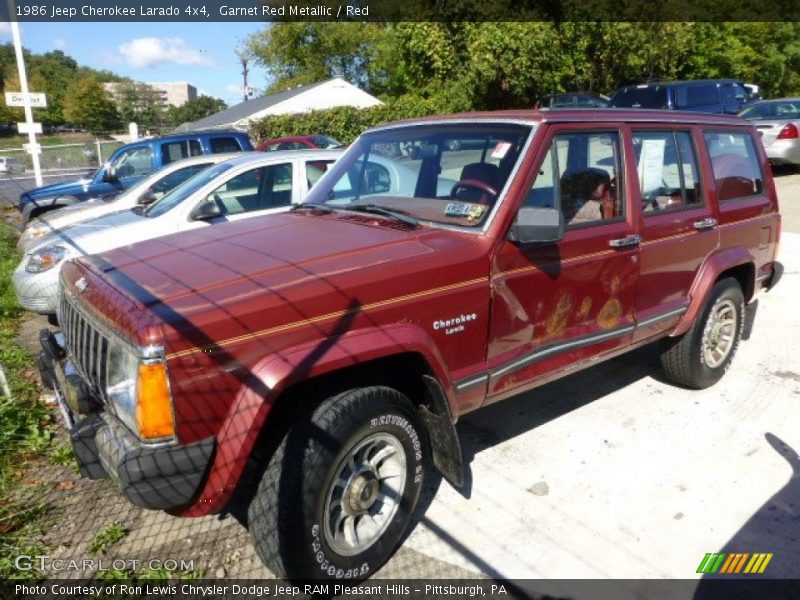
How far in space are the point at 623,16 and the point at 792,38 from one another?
1274cm

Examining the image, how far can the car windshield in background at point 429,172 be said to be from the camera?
3162 mm

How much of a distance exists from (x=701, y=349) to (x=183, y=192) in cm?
512

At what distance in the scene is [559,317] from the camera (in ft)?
10.9

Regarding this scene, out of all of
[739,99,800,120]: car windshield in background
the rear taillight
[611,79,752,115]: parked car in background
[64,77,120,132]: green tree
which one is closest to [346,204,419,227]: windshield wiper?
the rear taillight

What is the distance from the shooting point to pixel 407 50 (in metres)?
29.0

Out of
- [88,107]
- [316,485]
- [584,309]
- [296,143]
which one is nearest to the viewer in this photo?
[316,485]

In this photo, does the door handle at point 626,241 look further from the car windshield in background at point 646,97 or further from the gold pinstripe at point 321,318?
the car windshield in background at point 646,97

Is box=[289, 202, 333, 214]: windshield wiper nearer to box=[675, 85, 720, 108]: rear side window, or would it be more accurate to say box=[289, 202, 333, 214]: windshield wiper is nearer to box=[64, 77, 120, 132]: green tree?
box=[675, 85, 720, 108]: rear side window

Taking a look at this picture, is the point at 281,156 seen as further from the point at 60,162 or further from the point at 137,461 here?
the point at 60,162

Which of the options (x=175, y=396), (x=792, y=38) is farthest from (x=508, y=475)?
(x=792, y=38)

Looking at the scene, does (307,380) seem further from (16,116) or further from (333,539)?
(16,116)

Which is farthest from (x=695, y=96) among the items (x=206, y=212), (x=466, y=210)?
(x=466, y=210)

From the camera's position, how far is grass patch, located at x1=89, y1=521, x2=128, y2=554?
9.89 feet

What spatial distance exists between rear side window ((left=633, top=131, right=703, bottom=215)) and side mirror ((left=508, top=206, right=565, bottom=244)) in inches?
43.8
